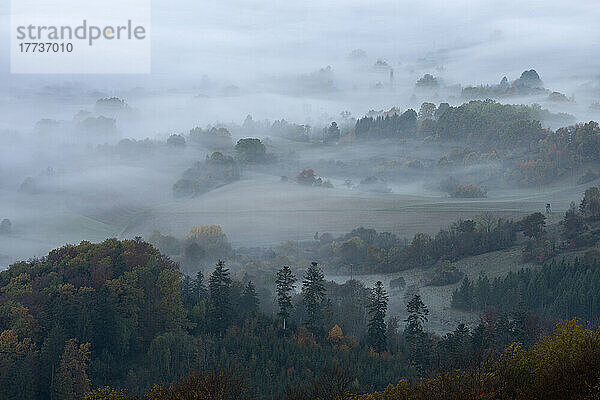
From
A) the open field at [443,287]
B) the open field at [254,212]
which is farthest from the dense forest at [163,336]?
the open field at [254,212]

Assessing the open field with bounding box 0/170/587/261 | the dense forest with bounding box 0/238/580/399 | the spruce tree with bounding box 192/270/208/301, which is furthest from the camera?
the open field with bounding box 0/170/587/261

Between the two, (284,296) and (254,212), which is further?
(254,212)

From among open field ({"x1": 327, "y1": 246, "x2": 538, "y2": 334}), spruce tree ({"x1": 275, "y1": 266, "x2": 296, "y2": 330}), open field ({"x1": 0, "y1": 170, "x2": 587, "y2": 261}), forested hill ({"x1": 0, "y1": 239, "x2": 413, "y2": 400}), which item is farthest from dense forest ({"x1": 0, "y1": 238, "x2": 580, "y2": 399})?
open field ({"x1": 0, "y1": 170, "x2": 587, "y2": 261})

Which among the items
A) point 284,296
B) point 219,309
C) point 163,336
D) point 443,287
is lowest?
point 443,287

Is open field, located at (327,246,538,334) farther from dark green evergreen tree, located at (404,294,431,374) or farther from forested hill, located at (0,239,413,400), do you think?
forested hill, located at (0,239,413,400)

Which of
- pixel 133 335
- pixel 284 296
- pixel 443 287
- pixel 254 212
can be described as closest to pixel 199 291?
pixel 284 296

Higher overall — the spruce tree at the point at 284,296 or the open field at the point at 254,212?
the open field at the point at 254,212

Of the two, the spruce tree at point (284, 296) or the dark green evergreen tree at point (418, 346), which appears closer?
the dark green evergreen tree at point (418, 346)

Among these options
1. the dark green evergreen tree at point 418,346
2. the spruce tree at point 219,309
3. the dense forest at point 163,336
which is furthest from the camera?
the spruce tree at point 219,309

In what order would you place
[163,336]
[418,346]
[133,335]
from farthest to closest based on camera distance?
[133,335] → [163,336] → [418,346]

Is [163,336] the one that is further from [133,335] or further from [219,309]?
[219,309]

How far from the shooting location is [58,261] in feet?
202

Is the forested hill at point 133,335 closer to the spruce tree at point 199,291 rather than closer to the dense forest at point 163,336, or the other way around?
the dense forest at point 163,336

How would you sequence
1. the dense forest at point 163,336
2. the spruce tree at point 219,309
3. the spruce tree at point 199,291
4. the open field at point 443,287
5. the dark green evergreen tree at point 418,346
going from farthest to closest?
the open field at point 443,287 → the spruce tree at point 199,291 → the spruce tree at point 219,309 → the dark green evergreen tree at point 418,346 → the dense forest at point 163,336
